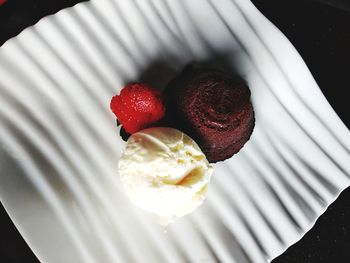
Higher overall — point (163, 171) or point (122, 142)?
point (122, 142)

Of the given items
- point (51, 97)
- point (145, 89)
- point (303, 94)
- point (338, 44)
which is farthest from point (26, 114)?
point (338, 44)

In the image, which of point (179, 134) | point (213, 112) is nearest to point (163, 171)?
point (179, 134)

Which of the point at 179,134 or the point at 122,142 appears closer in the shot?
the point at 179,134

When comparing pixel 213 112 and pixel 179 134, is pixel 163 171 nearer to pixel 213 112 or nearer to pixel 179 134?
pixel 179 134

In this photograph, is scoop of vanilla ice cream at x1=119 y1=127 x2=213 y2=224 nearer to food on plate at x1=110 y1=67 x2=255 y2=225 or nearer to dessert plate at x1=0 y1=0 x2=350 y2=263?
food on plate at x1=110 y1=67 x2=255 y2=225

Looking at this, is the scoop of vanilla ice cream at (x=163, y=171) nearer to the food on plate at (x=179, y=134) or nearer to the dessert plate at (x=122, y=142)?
the food on plate at (x=179, y=134)
